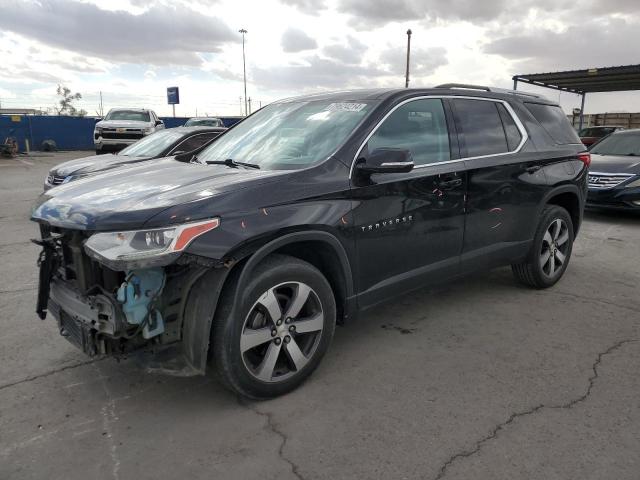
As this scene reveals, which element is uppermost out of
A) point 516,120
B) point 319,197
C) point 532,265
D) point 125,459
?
point 516,120

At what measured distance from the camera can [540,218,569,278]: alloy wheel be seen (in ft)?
15.8

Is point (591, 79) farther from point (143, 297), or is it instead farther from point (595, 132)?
point (143, 297)

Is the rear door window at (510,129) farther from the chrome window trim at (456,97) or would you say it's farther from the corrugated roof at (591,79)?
the corrugated roof at (591,79)

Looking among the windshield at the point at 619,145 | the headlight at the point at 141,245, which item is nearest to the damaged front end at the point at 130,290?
the headlight at the point at 141,245

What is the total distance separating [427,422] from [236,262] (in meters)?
1.34

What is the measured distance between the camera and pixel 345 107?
3592mm

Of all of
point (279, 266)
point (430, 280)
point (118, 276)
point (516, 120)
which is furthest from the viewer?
point (516, 120)

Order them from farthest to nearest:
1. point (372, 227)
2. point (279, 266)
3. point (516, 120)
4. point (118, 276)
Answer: point (516, 120)
point (372, 227)
point (279, 266)
point (118, 276)

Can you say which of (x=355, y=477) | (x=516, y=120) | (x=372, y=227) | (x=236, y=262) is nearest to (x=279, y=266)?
(x=236, y=262)

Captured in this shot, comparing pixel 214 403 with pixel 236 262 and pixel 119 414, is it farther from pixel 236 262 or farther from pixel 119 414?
pixel 236 262

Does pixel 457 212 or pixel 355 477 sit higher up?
pixel 457 212

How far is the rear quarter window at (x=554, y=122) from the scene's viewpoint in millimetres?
4742

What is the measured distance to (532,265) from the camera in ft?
15.5

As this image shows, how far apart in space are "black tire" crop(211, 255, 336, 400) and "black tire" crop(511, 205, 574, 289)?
245cm
